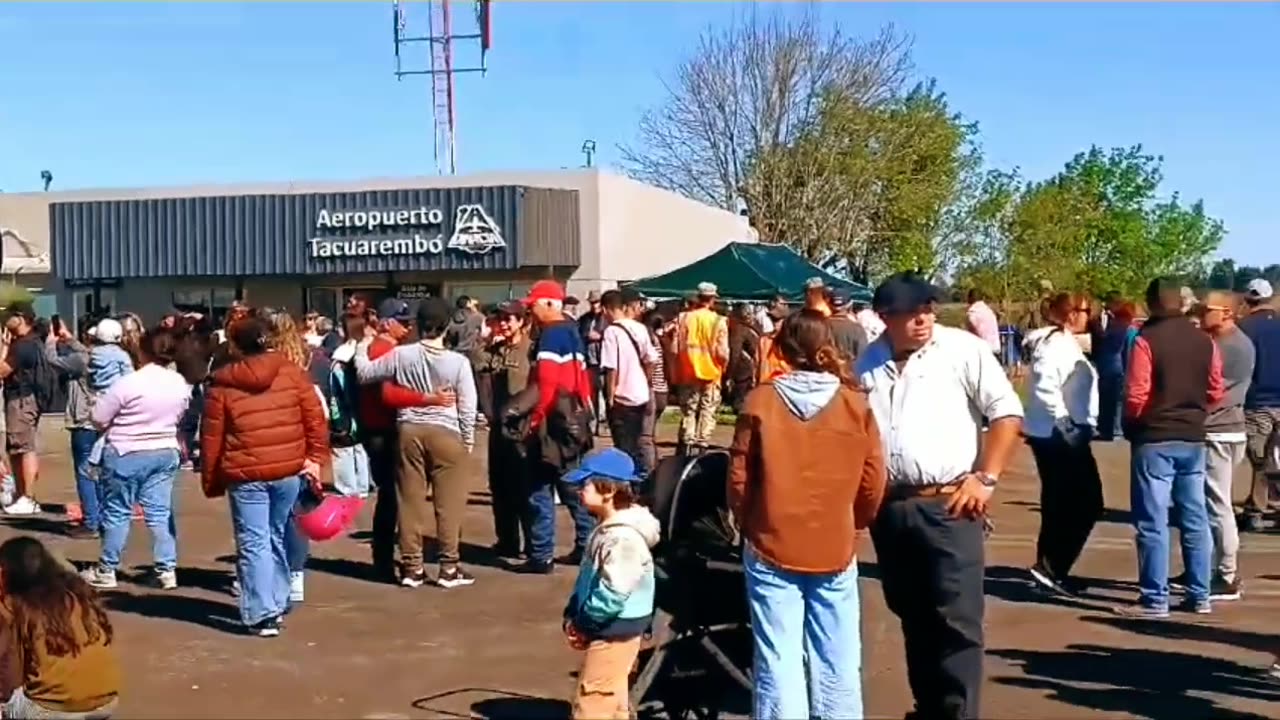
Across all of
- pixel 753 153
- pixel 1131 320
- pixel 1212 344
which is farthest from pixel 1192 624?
pixel 753 153

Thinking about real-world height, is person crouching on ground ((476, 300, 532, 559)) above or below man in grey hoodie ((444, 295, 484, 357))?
below

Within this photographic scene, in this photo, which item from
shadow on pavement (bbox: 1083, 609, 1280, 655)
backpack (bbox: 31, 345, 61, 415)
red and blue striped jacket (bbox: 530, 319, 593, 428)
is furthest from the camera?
backpack (bbox: 31, 345, 61, 415)

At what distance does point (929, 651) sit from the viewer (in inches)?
279

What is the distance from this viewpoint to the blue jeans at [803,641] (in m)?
6.62

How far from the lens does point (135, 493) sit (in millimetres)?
10977

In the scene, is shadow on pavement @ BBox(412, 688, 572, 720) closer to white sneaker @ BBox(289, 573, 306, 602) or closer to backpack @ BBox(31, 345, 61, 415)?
white sneaker @ BBox(289, 573, 306, 602)

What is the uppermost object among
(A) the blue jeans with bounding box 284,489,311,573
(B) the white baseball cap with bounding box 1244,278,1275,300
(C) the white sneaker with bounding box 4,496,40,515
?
(B) the white baseball cap with bounding box 1244,278,1275,300

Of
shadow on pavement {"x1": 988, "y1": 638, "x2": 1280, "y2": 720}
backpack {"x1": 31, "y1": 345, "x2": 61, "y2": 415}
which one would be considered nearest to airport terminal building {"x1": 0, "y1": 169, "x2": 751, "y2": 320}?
backpack {"x1": 31, "y1": 345, "x2": 61, "y2": 415}

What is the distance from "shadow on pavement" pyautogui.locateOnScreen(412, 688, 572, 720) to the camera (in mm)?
7891

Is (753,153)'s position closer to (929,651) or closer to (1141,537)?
(1141,537)

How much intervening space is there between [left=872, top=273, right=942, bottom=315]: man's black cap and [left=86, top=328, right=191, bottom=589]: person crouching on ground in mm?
5504

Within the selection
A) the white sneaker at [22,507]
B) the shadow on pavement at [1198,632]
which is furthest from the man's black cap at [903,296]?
the white sneaker at [22,507]

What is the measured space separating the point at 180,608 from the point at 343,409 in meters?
1.66

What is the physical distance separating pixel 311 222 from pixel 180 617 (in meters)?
24.3
